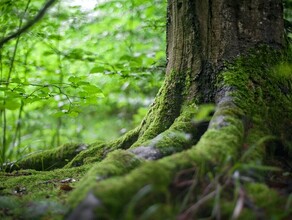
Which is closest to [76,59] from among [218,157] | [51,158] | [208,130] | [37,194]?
[51,158]

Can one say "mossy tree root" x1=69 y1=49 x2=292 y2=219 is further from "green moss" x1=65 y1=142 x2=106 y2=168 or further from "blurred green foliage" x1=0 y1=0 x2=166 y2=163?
"blurred green foliage" x1=0 y1=0 x2=166 y2=163

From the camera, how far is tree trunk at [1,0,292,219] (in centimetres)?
155

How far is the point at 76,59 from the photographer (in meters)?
5.37

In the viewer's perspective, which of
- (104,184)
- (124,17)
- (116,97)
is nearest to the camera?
(104,184)

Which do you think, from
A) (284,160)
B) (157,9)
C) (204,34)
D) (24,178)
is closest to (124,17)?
(157,9)

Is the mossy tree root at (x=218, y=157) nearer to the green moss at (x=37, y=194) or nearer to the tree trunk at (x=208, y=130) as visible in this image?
the tree trunk at (x=208, y=130)

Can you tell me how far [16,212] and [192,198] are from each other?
1.16m

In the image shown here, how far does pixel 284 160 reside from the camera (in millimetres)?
2340

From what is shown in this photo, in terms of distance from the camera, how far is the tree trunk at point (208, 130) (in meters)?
1.55

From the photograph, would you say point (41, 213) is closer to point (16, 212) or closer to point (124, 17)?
point (16, 212)

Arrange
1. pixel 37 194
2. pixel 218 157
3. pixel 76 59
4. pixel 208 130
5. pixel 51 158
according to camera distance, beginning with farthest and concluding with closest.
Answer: pixel 76 59 < pixel 51 158 < pixel 37 194 < pixel 208 130 < pixel 218 157

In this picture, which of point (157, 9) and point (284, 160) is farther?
point (157, 9)

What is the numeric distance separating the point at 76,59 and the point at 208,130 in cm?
362

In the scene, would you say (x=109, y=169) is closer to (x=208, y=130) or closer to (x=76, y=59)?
(x=208, y=130)
